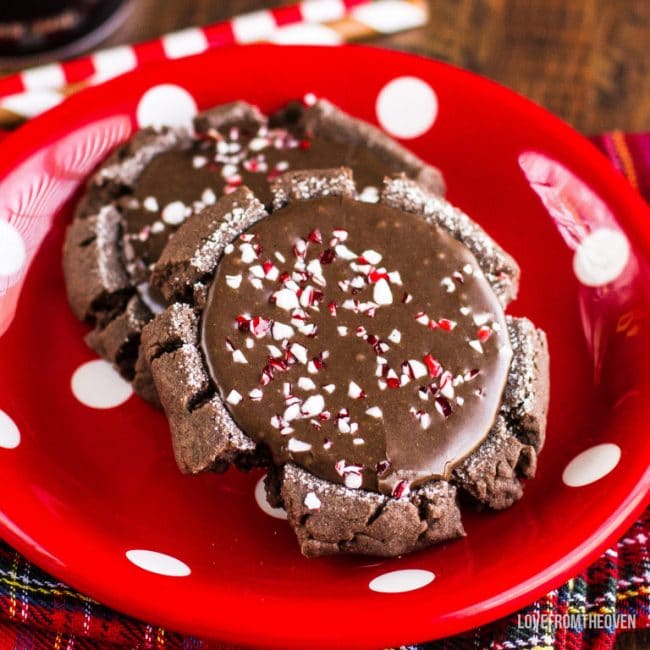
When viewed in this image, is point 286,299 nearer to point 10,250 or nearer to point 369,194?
point 369,194

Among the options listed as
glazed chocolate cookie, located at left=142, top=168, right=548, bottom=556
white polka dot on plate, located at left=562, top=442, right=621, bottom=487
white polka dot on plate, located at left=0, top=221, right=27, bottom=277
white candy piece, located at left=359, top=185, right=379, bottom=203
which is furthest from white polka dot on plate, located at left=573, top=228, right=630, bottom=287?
white polka dot on plate, located at left=0, top=221, right=27, bottom=277

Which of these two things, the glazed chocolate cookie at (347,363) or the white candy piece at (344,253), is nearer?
the glazed chocolate cookie at (347,363)

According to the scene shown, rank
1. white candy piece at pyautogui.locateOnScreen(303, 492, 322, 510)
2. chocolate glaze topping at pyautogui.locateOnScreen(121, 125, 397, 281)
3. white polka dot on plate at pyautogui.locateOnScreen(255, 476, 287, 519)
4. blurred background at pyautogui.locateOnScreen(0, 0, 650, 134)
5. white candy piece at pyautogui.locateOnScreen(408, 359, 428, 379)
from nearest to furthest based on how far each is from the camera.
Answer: white candy piece at pyautogui.locateOnScreen(303, 492, 322, 510), white candy piece at pyautogui.locateOnScreen(408, 359, 428, 379), white polka dot on plate at pyautogui.locateOnScreen(255, 476, 287, 519), chocolate glaze topping at pyautogui.locateOnScreen(121, 125, 397, 281), blurred background at pyautogui.locateOnScreen(0, 0, 650, 134)

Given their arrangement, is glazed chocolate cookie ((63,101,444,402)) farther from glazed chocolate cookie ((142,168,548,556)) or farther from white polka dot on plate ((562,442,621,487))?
white polka dot on plate ((562,442,621,487))

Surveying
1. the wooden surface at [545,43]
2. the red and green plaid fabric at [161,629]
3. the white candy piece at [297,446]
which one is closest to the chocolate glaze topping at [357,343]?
the white candy piece at [297,446]

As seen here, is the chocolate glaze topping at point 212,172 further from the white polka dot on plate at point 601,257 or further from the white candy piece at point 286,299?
the white polka dot on plate at point 601,257

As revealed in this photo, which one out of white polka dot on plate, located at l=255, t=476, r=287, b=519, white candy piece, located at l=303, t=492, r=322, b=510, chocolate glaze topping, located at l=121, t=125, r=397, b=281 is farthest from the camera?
chocolate glaze topping, located at l=121, t=125, r=397, b=281

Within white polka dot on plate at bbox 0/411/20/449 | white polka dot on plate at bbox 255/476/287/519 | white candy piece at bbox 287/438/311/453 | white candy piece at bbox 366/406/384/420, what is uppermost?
white polka dot on plate at bbox 0/411/20/449
